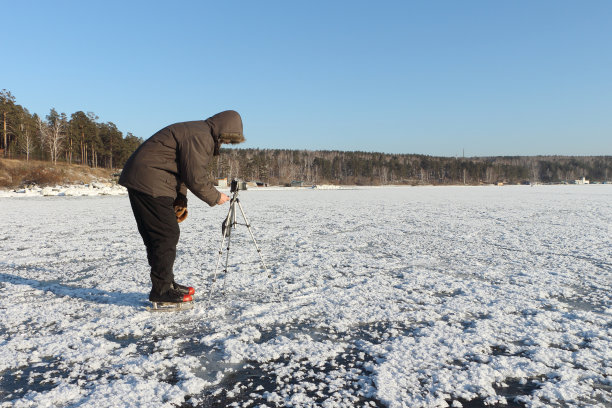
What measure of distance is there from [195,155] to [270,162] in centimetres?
11337

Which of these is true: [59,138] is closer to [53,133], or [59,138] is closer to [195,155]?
[53,133]

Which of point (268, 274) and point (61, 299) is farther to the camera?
point (268, 274)

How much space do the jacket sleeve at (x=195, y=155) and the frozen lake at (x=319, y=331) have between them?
122 centimetres

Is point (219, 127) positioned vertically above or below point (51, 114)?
below

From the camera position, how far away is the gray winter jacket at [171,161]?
3281 millimetres

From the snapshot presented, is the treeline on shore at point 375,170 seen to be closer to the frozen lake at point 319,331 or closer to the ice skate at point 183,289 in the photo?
the frozen lake at point 319,331

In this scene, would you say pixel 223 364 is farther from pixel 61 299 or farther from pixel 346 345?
pixel 61 299

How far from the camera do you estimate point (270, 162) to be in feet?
379

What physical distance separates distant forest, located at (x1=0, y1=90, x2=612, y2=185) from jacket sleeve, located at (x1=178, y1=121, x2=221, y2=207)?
61.2 metres

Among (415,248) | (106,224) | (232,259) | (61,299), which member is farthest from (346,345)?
Answer: (106,224)

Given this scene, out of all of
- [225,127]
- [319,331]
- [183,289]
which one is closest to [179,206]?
[183,289]

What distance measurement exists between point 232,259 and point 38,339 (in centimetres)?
318

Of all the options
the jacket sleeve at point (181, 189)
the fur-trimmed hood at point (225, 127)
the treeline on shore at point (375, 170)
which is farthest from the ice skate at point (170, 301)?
the treeline on shore at point (375, 170)

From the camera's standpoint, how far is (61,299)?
3967 millimetres
